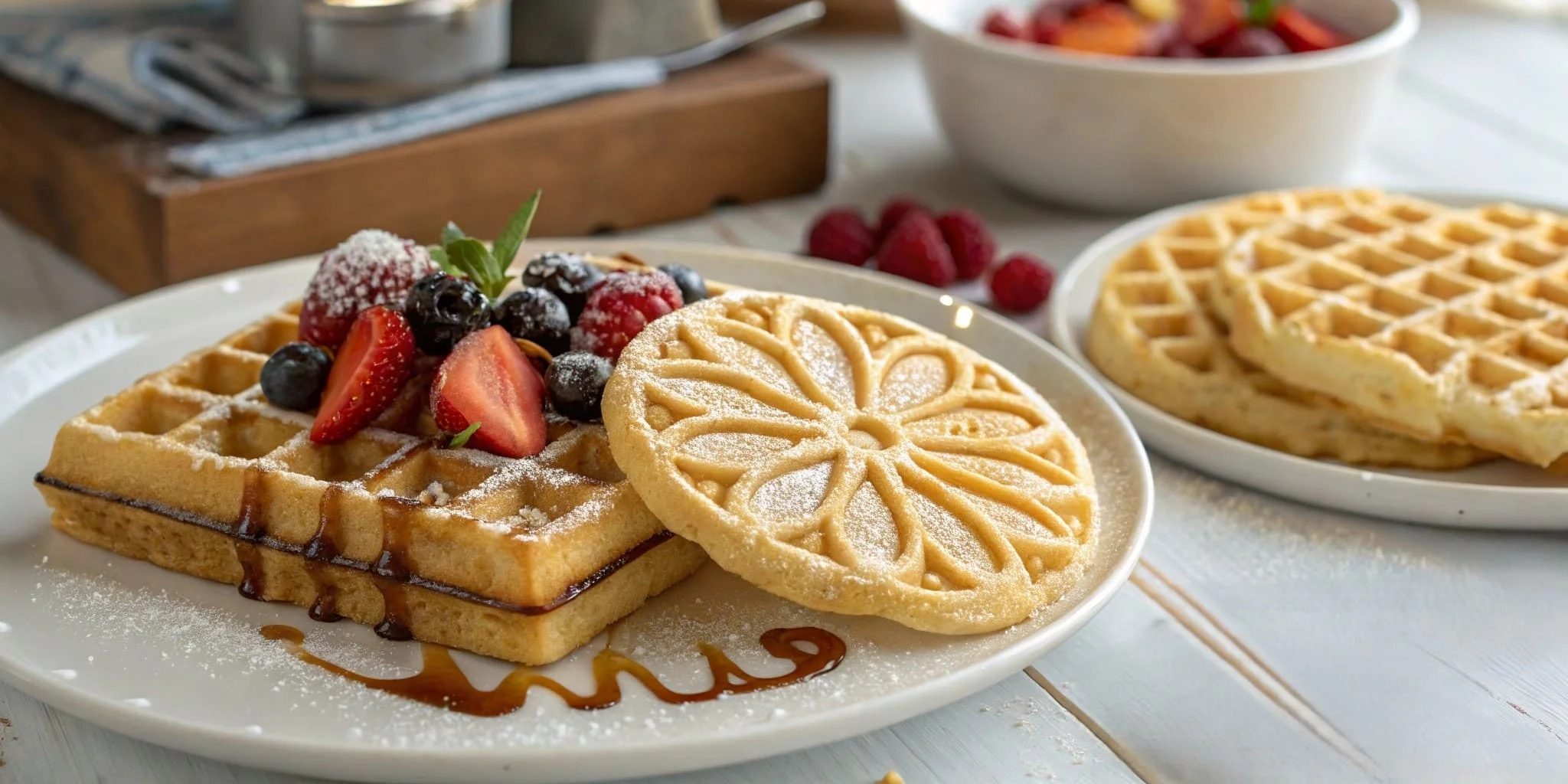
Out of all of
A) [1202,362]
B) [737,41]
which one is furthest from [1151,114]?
[737,41]

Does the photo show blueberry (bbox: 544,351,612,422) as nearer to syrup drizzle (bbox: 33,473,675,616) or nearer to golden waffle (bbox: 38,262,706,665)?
golden waffle (bbox: 38,262,706,665)

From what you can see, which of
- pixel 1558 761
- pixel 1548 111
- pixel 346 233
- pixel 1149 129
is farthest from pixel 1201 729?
pixel 1548 111

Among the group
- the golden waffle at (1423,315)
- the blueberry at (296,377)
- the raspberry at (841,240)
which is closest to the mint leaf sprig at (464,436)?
the blueberry at (296,377)

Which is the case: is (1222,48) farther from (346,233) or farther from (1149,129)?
(346,233)

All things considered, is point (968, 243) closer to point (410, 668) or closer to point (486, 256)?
point (486, 256)

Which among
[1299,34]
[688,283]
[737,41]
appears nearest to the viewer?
[688,283]

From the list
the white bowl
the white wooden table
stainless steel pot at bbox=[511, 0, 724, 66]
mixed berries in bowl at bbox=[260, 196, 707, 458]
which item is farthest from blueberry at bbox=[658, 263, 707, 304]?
stainless steel pot at bbox=[511, 0, 724, 66]
